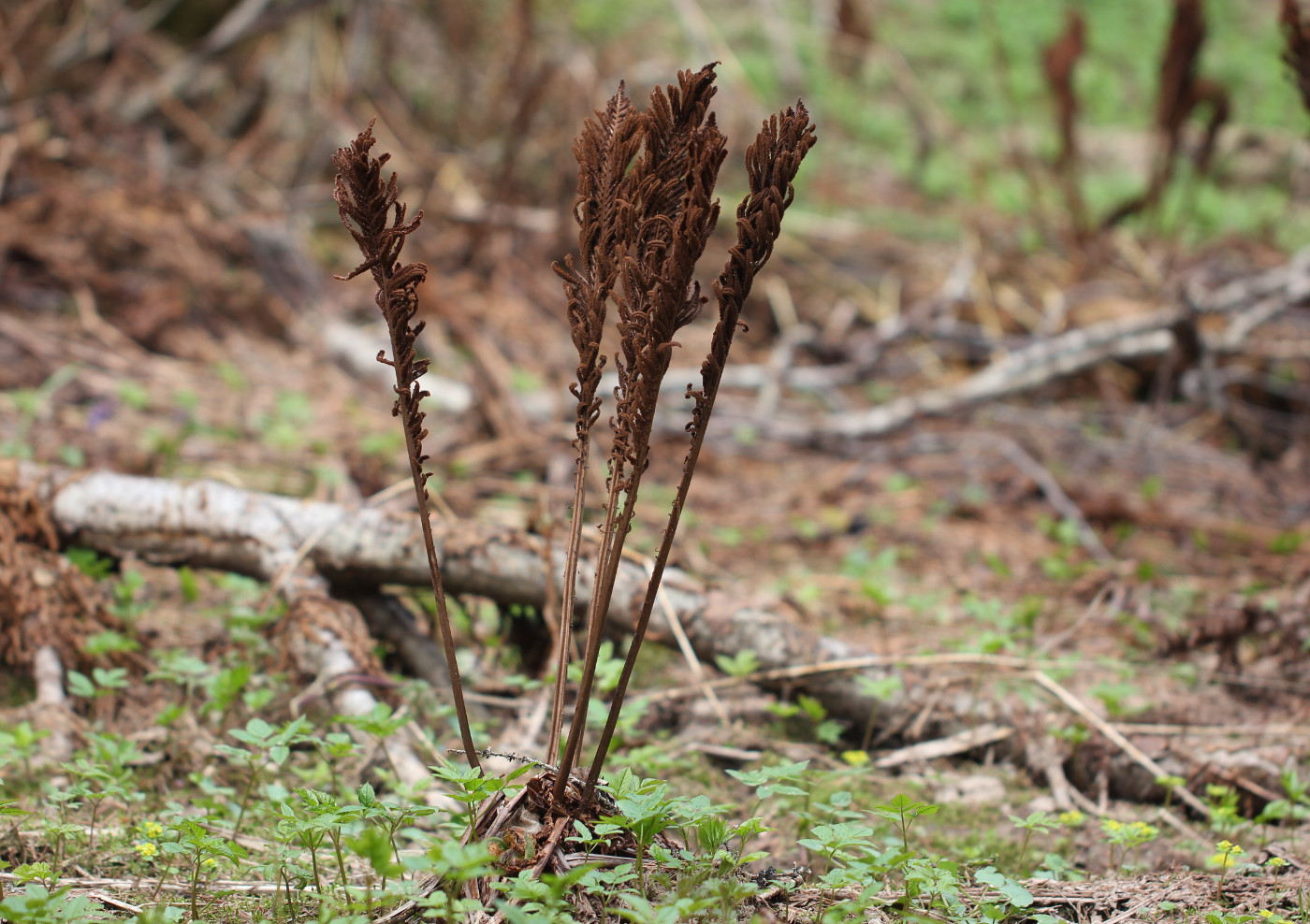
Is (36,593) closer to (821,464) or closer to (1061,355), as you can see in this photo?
(821,464)

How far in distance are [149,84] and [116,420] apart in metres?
4.27

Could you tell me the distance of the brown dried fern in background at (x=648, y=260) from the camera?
129 cm

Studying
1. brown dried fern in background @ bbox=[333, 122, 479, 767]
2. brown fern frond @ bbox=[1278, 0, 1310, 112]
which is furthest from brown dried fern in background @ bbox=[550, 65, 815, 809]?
brown fern frond @ bbox=[1278, 0, 1310, 112]

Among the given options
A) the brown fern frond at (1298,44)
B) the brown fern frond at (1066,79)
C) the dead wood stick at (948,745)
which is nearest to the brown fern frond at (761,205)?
the dead wood stick at (948,745)

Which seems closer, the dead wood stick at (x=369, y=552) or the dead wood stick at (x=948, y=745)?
the dead wood stick at (x=948, y=745)

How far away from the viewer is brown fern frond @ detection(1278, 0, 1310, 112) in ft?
9.75

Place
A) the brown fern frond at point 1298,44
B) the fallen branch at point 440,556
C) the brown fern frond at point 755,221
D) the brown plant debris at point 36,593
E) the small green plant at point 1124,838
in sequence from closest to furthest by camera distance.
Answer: the brown fern frond at point 755,221, the small green plant at point 1124,838, the brown plant debris at point 36,593, the fallen branch at point 440,556, the brown fern frond at point 1298,44

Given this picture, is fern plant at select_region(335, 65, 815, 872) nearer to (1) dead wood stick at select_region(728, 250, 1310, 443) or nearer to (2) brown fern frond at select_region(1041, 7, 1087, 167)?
(1) dead wood stick at select_region(728, 250, 1310, 443)

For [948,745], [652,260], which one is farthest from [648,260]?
[948,745]

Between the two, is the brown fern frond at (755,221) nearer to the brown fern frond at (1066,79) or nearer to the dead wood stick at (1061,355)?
the dead wood stick at (1061,355)

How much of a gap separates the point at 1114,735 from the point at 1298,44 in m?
2.47

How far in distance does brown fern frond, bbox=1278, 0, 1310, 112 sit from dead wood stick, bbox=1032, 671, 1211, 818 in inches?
90.1

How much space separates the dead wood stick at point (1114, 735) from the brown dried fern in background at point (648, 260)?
1.50 metres

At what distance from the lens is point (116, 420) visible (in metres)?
4.05
